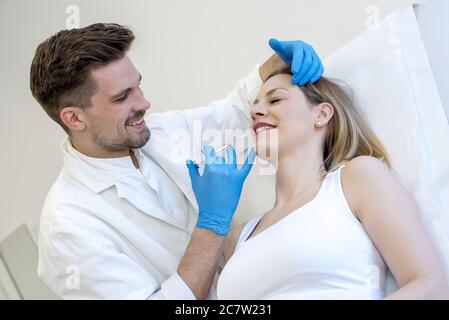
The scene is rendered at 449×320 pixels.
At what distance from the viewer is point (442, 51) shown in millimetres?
1412

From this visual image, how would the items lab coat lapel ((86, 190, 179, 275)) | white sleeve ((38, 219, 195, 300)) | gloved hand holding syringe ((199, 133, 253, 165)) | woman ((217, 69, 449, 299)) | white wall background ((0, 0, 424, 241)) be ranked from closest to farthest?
1. woman ((217, 69, 449, 299))
2. white sleeve ((38, 219, 195, 300))
3. lab coat lapel ((86, 190, 179, 275))
4. gloved hand holding syringe ((199, 133, 253, 165))
5. white wall background ((0, 0, 424, 241))

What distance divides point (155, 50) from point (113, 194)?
800mm

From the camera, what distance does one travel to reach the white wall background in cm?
186

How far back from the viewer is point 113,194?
1.40 meters

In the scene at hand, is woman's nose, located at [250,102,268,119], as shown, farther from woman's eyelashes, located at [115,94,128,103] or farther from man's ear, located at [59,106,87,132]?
man's ear, located at [59,106,87,132]

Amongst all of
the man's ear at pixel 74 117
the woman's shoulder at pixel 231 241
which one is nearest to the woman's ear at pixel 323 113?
the woman's shoulder at pixel 231 241

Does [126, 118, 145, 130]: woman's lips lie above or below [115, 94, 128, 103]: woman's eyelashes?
below

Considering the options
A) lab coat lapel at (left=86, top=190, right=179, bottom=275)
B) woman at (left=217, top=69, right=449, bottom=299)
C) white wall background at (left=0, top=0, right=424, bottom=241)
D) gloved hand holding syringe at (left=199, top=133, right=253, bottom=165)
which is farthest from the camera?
white wall background at (left=0, top=0, right=424, bottom=241)

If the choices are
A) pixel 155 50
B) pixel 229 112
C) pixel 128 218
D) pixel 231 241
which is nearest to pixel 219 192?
pixel 231 241

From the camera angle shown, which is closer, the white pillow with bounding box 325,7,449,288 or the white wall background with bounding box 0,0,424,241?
the white pillow with bounding box 325,7,449,288

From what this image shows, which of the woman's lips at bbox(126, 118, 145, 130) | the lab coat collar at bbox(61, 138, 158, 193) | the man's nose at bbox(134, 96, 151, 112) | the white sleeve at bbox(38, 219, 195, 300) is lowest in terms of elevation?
the white sleeve at bbox(38, 219, 195, 300)

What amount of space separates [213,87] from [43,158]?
28.2 inches

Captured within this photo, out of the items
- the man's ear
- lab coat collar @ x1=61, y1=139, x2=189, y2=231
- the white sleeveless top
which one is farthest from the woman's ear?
the man's ear
